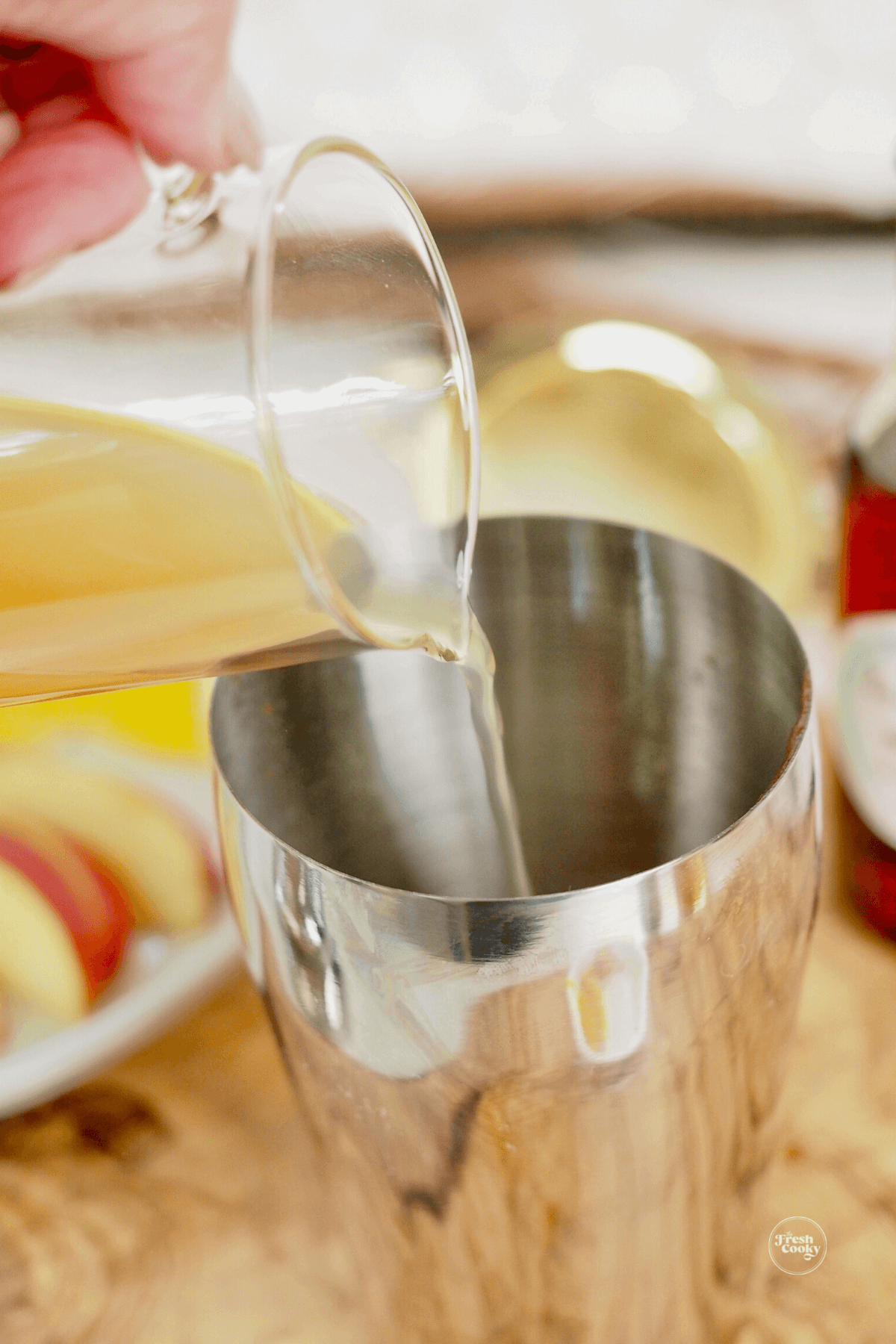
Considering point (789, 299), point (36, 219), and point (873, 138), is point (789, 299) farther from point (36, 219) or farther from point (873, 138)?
point (36, 219)

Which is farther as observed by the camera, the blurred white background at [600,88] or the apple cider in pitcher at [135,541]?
the blurred white background at [600,88]

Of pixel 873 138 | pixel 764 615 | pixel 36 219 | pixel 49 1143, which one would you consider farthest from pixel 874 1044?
pixel 873 138

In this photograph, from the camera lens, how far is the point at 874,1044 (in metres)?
0.53

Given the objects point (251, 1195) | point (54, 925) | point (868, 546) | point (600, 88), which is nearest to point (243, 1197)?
point (251, 1195)

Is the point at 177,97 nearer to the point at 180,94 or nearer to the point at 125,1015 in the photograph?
the point at 180,94

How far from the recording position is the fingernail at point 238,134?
17.5 inches

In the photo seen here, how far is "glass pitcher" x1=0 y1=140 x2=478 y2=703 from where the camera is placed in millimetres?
322

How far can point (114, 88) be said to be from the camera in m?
0.59

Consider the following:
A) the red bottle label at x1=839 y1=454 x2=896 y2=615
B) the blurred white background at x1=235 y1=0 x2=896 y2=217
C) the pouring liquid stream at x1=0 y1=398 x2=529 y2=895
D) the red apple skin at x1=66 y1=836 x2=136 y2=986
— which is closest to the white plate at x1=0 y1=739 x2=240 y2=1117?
the red apple skin at x1=66 y1=836 x2=136 y2=986

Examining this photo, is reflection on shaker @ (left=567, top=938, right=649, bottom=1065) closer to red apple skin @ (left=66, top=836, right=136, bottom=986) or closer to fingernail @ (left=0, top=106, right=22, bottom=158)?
red apple skin @ (left=66, top=836, right=136, bottom=986)

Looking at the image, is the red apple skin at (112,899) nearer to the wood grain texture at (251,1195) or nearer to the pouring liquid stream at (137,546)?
the wood grain texture at (251,1195)

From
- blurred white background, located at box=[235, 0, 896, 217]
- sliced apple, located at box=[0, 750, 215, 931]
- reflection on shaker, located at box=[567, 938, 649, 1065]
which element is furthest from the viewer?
blurred white background, located at box=[235, 0, 896, 217]

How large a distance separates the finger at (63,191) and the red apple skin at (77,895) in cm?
26

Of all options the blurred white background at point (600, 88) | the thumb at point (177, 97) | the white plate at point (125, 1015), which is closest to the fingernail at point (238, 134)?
the thumb at point (177, 97)
